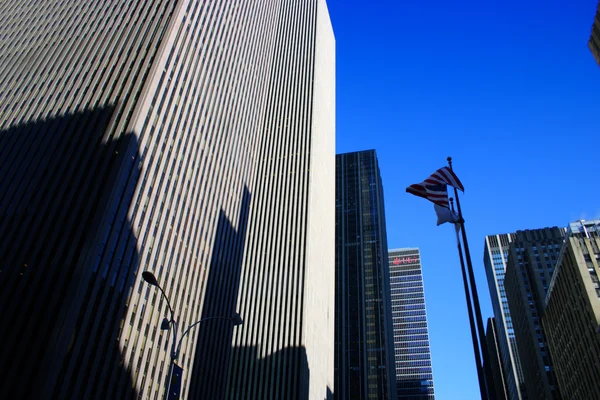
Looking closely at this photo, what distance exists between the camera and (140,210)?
47469mm

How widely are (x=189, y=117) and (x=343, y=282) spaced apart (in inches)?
4810

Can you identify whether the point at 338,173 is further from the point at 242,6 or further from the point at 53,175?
the point at 53,175

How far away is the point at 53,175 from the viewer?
49406 mm

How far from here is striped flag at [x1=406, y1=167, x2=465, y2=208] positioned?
91.8 ft

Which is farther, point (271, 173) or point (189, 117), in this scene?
point (271, 173)

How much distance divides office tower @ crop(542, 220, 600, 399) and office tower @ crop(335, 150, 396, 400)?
57878 millimetres

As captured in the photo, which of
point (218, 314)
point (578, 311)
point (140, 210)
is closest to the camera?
point (140, 210)

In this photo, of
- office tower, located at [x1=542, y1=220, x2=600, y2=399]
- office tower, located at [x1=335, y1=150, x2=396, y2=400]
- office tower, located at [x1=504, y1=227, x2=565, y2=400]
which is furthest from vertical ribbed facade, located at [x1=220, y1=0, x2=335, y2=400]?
office tower, located at [x1=504, y1=227, x2=565, y2=400]

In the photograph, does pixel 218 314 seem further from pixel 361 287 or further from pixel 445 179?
pixel 361 287

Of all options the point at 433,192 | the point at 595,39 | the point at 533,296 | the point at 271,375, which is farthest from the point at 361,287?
the point at 433,192

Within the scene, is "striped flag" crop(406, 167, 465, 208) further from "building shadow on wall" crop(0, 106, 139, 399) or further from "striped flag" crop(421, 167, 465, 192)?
→ "building shadow on wall" crop(0, 106, 139, 399)

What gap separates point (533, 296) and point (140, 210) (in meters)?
148

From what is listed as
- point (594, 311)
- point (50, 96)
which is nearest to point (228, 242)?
point (50, 96)

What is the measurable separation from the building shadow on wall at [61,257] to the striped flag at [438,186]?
2902 cm
